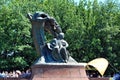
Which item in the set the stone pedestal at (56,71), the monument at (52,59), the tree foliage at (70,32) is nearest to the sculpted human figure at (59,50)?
the monument at (52,59)

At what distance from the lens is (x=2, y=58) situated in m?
37.8

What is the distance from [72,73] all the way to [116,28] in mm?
21095

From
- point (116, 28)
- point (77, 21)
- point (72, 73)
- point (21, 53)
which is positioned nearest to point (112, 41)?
point (116, 28)

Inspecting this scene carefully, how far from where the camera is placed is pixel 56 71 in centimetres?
1722

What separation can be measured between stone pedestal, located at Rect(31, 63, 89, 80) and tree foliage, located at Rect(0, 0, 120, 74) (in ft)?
62.2

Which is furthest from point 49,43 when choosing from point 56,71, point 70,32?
point 70,32

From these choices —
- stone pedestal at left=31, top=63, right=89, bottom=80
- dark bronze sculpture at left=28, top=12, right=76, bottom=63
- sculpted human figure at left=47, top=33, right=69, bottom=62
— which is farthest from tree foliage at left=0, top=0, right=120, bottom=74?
stone pedestal at left=31, top=63, right=89, bottom=80

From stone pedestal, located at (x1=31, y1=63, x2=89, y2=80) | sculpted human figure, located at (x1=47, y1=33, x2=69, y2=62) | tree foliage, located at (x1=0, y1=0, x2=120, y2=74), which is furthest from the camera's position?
tree foliage, located at (x1=0, y1=0, x2=120, y2=74)

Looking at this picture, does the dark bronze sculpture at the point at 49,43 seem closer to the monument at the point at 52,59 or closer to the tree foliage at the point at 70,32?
the monument at the point at 52,59

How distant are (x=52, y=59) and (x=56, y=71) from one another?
846mm

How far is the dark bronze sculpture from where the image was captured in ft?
58.9

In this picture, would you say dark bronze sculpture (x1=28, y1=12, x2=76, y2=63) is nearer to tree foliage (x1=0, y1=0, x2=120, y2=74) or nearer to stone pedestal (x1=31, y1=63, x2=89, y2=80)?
stone pedestal (x1=31, y1=63, x2=89, y2=80)

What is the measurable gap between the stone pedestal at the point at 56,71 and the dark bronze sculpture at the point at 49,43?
0.49 m

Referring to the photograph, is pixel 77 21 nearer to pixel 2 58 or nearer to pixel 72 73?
pixel 2 58
